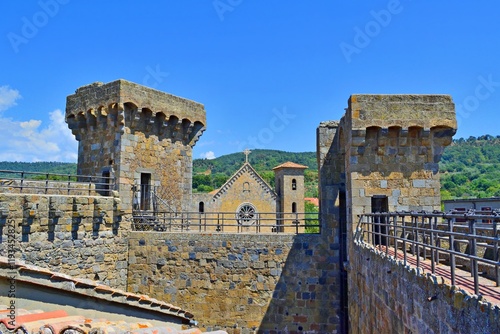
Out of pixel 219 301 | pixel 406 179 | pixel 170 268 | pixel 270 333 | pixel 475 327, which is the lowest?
pixel 270 333

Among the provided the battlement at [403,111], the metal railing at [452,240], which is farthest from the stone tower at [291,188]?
the battlement at [403,111]

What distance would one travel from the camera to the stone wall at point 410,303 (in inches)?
142

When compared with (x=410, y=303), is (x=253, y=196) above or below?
above

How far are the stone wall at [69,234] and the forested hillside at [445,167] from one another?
53.9 m

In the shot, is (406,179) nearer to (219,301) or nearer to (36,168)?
(219,301)

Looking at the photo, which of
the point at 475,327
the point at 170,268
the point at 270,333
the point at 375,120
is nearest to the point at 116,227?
the point at 170,268

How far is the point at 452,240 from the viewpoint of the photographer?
450 cm

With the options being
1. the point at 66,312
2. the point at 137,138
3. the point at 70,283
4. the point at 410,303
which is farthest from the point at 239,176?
the point at 410,303

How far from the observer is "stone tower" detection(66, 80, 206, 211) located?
14.4 metres

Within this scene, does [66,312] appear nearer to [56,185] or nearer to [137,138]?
[56,185]

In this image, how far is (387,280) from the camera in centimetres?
661

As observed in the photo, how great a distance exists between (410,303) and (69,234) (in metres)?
9.39

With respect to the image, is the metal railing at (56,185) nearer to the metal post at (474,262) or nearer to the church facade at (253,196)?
the metal post at (474,262)

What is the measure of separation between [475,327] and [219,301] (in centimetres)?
1043
